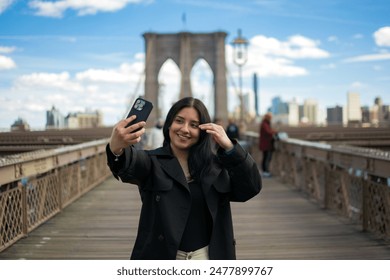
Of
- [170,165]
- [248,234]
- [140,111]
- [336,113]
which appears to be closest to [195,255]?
[170,165]

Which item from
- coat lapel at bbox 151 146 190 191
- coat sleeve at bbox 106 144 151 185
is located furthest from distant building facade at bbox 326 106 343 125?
coat sleeve at bbox 106 144 151 185

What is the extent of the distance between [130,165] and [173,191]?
0.73ft

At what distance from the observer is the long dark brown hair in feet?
8.09

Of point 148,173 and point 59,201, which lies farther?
point 59,201

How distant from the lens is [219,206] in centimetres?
253

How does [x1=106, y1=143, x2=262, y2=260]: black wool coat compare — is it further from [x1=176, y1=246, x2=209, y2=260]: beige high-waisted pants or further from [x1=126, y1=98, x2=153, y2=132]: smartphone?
[x1=126, y1=98, x2=153, y2=132]: smartphone

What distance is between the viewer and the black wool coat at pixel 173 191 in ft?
7.84

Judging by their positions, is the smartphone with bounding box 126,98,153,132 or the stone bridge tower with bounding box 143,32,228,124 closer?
the smartphone with bounding box 126,98,153,132

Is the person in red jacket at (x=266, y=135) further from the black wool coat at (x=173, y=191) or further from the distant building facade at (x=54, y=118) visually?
the black wool coat at (x=173, y=191)

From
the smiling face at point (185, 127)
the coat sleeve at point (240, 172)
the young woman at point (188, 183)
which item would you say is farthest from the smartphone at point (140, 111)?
the coat sleeve at point (240, 172)
